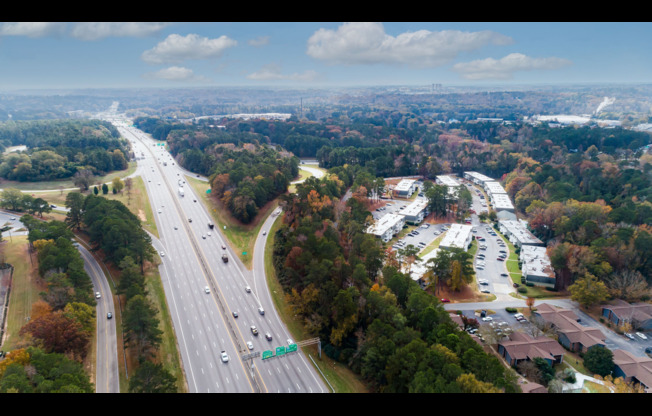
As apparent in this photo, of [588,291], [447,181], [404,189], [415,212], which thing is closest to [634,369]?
[588,291]

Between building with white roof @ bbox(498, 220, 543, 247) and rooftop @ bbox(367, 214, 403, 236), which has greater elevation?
rooftop @ bbox(367, 214, 403, 236)

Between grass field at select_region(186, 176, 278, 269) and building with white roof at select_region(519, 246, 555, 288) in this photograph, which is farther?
grass field at select_region(186, 176, 278, 269)

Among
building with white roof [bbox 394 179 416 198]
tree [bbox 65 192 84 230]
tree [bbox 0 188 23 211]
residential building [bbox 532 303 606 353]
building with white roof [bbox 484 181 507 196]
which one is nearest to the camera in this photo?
residential building [bbox 532 303 606 353]

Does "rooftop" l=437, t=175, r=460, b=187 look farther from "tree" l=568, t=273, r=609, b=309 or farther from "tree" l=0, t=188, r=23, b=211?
"tree" l=0, t=188, r=23, b=211

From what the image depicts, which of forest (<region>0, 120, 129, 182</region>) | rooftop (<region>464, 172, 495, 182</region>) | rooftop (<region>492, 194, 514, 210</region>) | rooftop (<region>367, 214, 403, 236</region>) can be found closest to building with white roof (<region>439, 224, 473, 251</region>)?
rooftop (<region>367, 214, 403, 236</region>)

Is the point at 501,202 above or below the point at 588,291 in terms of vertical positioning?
above

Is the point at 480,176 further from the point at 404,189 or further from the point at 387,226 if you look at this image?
the point at 387,226
